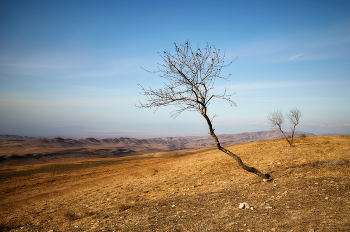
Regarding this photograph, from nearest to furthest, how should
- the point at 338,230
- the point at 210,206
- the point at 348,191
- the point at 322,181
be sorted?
the point at 338,230, the point at 348,191, the point at 210,206, the point at 322,181

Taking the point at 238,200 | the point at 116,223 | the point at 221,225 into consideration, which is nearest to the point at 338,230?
the point at 221,225

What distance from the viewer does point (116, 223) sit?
22.0 feet

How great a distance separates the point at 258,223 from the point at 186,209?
2879 millimetres

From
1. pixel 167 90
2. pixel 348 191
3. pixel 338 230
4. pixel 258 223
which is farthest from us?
pixel 167 90

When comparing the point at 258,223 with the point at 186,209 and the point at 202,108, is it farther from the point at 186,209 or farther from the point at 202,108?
the point at 202,108

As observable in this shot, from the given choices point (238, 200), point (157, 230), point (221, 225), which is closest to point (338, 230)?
point (221, 225)

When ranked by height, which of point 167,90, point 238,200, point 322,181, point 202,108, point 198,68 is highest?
point 198,68

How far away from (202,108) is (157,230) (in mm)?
5814

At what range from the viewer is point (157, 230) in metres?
5.59

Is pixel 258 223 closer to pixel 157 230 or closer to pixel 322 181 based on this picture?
pixel 157 230

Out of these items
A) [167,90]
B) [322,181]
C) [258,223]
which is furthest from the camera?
[167,90]

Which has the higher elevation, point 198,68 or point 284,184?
point 198,68

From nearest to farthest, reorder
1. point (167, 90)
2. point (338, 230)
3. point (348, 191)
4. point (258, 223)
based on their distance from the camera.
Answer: point (338, 230), point (258, 223), point (348, 191), point (167, 90)

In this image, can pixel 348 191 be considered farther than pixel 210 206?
No
